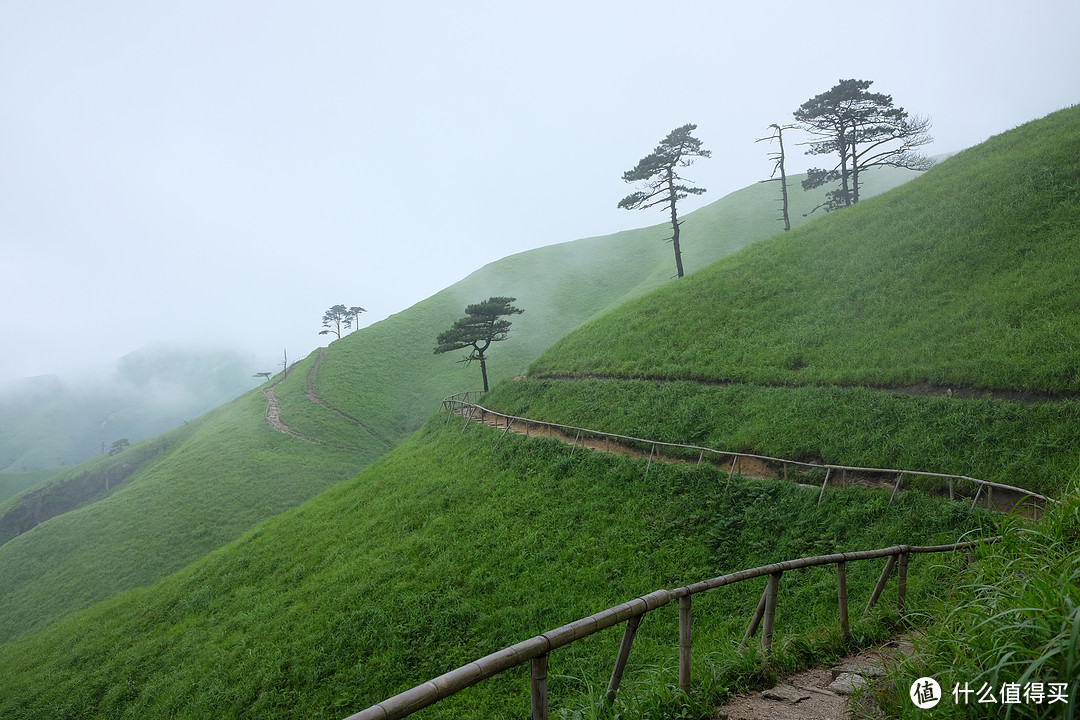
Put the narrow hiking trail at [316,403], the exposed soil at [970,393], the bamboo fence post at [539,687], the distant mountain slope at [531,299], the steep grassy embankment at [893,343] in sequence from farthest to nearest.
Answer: the distant mountain slope at [531,299] < the narrow hiking trail at [316,403] < the steep grassy embankment at [893,343] < the exposed soil at [970,393] < the bamboo fence post at [539,687]

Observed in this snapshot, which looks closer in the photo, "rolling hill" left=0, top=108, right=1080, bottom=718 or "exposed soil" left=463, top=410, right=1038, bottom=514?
"exposed soil" left=463, top=410, right=1038, bottom=514

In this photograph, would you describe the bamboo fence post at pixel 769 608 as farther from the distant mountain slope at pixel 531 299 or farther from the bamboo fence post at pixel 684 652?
the distant mountain slope at pixel 531 299

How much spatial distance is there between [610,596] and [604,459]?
6.25 meters

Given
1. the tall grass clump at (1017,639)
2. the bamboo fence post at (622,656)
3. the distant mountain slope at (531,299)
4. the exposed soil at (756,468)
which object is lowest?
the exposed soil at (756,468)

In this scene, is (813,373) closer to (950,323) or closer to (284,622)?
(950,323)

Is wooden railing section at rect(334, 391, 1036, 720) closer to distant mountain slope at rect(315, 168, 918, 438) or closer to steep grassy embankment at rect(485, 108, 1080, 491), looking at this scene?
steep grassy embankment at rect(485, 108, 1080, 491)

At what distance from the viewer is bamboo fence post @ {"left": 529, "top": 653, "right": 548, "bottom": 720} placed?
3.76 meters

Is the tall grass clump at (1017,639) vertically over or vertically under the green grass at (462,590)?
over

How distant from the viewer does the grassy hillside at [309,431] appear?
105 feet

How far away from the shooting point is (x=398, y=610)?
15.3 meters

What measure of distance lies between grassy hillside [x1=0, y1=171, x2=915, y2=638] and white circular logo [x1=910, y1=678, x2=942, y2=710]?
3591 cm

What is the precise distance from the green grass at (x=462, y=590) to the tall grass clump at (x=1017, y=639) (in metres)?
2.44

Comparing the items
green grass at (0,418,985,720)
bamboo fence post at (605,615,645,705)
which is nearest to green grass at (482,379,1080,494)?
green grass at (0,418,985,720)

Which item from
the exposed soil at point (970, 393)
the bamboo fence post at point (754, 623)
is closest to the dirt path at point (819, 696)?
the bamboo fence post at point (754, 623)
